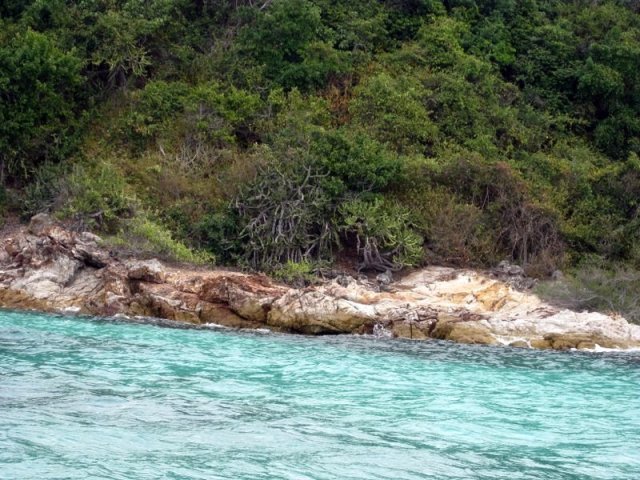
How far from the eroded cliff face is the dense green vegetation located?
1412mm

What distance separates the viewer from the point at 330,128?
24.8 metres

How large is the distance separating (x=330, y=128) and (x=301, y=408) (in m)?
15.0

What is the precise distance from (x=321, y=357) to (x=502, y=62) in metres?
17.6

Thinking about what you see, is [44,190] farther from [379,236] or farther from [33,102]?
[379,236]

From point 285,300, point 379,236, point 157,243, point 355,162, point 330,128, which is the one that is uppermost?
point 330,128

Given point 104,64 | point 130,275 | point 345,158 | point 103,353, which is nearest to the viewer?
point 103,353

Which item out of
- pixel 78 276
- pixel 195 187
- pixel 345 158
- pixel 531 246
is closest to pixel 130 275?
pixel 78 276

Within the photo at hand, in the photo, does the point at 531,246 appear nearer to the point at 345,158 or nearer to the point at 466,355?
the point at 345,158

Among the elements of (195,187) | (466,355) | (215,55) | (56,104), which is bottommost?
(466,355)

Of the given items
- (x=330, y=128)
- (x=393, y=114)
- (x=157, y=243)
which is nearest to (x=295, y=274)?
(x=157, y=243)

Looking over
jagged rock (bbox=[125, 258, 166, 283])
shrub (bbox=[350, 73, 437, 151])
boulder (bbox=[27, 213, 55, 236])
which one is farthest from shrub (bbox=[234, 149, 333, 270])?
boulder (bbox=[27, 213, 55, 236])

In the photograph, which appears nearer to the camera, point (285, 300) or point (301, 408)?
point (301, 408)

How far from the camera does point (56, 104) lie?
2412 centimetres

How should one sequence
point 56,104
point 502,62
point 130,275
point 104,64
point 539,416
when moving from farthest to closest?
point 502,62 < point 104,64 < point 56,104 < point 130,275 < point 539,416
